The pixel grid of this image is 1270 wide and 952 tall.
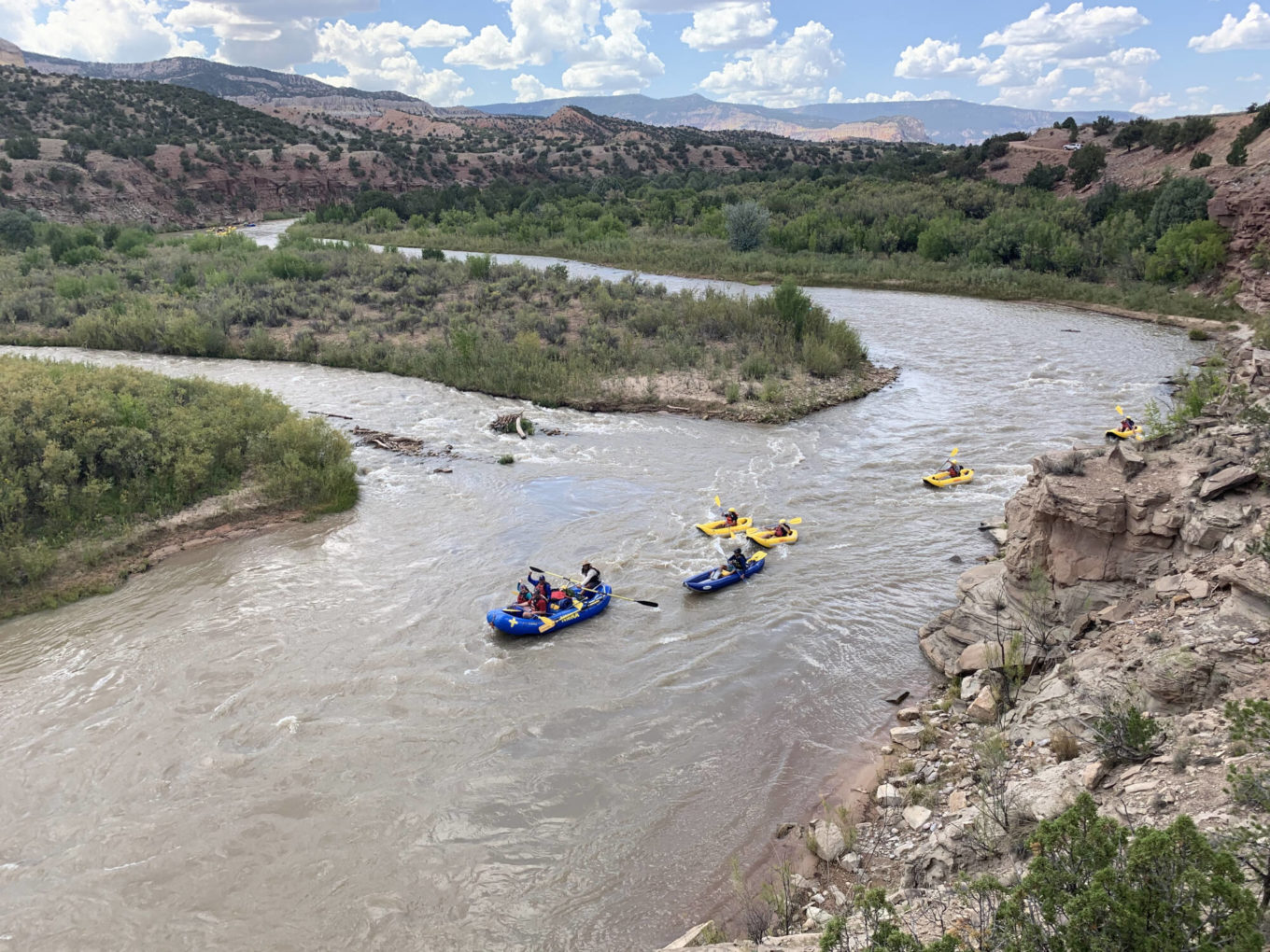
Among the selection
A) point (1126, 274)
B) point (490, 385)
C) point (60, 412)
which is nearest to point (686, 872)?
point (60, 412)

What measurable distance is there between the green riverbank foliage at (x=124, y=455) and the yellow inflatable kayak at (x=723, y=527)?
7468mm

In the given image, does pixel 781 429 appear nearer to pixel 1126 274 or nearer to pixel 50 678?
pixel 50 678

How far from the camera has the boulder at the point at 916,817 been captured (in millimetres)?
7593

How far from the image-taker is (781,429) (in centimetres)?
2216

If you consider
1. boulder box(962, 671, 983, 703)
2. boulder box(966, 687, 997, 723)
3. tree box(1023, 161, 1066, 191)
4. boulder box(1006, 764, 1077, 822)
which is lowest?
boulder box(962, 671, 983, 703)

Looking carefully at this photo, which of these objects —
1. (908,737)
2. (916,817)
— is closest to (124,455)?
(908,737)

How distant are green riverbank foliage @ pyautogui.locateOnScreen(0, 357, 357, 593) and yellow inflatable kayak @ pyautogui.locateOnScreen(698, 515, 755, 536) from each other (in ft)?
24.5

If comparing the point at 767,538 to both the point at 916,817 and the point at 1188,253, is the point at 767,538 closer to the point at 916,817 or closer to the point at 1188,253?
the point at 916,817

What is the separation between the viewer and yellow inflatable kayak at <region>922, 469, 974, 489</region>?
58.0 ft

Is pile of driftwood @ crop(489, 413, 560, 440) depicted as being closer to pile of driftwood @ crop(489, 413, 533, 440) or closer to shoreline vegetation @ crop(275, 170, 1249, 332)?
pile of driftwood @ crop(489, 413, 533, 440)

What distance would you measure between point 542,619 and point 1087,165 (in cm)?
5501

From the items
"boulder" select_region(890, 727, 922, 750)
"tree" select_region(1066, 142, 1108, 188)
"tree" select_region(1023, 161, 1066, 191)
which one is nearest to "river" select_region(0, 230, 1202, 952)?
"boulder" select_region(890, 727, 922, 750)

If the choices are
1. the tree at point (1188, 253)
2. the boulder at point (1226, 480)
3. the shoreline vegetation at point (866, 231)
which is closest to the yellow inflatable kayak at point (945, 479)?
the boulder at point (1226, 480)

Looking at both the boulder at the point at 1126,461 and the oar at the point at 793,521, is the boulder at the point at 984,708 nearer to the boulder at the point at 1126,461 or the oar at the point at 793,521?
the boulder at the point at 1126,461
